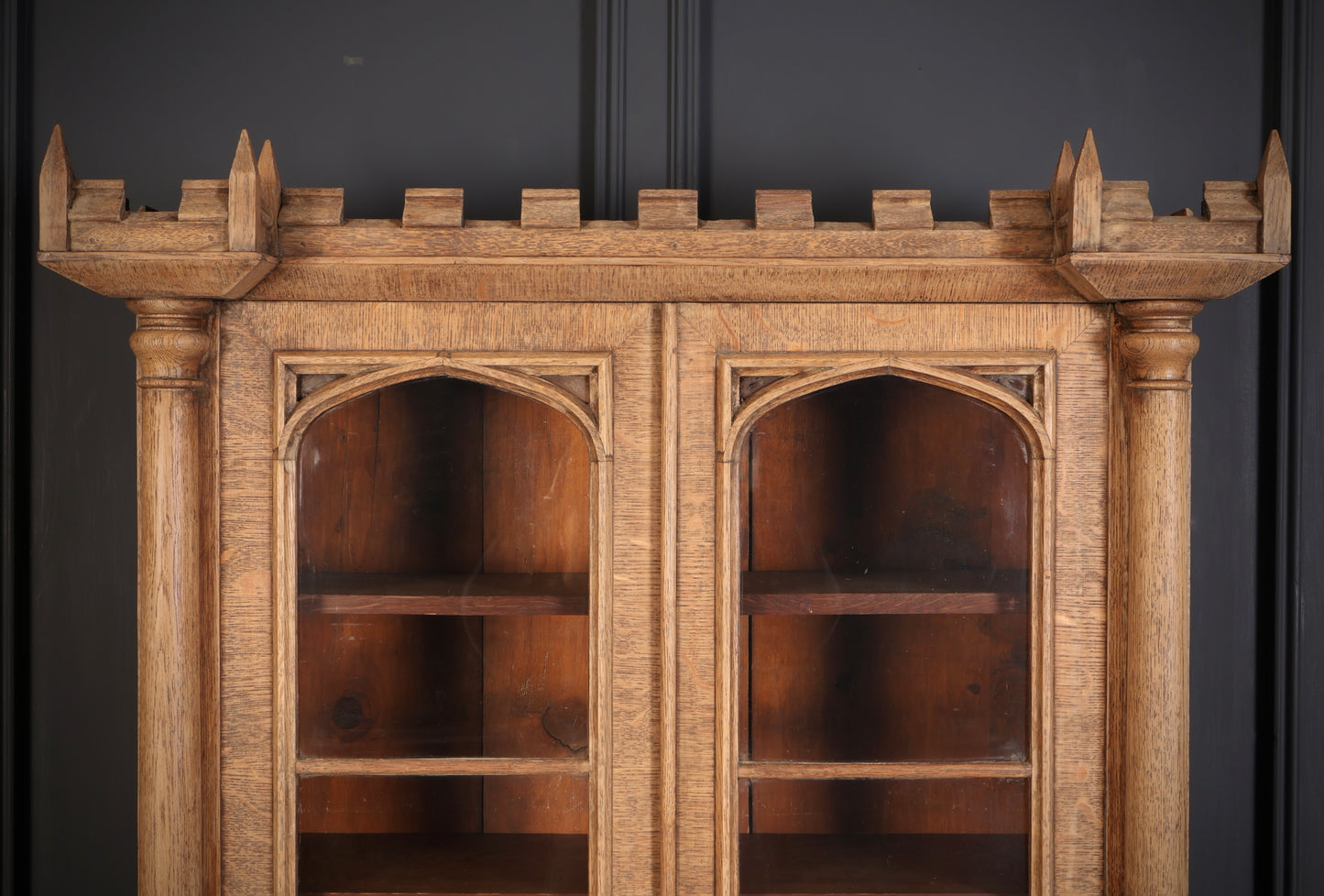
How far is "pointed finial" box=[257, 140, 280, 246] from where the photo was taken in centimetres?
85

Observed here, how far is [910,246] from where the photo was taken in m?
0.86

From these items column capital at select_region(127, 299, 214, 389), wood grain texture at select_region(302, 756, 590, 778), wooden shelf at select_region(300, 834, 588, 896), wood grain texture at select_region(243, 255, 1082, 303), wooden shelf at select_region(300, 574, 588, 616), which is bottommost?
wooden shelf at select_region(300, 834, 588, 896)

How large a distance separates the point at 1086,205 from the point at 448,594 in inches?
26.5

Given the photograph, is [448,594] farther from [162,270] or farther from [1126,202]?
[1126,202]

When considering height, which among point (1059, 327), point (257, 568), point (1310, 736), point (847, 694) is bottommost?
point (1310, 736)

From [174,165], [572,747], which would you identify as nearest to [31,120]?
[174,165]

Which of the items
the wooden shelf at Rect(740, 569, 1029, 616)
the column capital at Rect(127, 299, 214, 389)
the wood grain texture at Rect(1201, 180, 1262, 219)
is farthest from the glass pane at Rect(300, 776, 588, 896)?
the wood grain texture at Rect(1201, 180, 1262, 219)

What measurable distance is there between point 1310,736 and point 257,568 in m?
1.30

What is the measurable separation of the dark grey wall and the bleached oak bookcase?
413 mm

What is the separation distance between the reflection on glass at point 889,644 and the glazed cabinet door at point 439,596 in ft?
0.36

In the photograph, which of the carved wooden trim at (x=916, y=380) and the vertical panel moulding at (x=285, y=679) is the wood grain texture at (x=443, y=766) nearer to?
the vertical panel moulding at (x=285, y=679)

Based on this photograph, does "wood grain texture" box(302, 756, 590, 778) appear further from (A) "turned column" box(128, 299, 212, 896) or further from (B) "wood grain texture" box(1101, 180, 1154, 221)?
(B) "wood grain texture" box(1101, 180, 1154, 221)

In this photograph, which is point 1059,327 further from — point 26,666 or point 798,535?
point 26,666

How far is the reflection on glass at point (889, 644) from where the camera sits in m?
0.90
